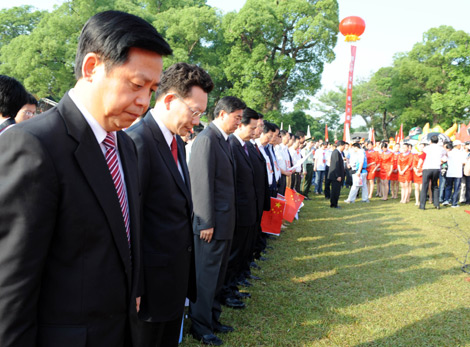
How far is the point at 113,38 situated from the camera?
46.8 inches

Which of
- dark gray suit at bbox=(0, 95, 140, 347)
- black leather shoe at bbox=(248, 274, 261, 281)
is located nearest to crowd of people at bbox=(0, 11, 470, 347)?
dark gray suit at bbox=(0, 95, 140, 347)

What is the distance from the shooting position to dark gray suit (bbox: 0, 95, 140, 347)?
3.32ft

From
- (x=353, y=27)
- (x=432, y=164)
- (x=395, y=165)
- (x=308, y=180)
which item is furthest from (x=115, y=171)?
(x=353, y=27)

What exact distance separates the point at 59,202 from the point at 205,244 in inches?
80.0

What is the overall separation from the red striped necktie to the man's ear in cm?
23

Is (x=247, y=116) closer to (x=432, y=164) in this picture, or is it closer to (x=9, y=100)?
(x=9, y=100)

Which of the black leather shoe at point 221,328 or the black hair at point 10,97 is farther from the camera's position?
the black leather shoe at point 221,328

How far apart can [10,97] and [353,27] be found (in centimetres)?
2048

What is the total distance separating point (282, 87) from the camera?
27578mm

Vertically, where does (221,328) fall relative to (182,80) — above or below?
below

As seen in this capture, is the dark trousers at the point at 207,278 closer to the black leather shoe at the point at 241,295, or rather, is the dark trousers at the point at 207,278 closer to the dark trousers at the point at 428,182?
the black leather shoe at the point at 241,295

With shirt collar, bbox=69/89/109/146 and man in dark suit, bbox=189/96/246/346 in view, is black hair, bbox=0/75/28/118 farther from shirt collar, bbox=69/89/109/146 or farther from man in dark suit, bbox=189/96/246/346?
shirt collar, bbox=69/89/109/146

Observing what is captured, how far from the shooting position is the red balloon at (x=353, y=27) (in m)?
19.5

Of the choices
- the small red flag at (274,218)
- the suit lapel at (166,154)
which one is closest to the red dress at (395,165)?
the small red flag at (274,218)
